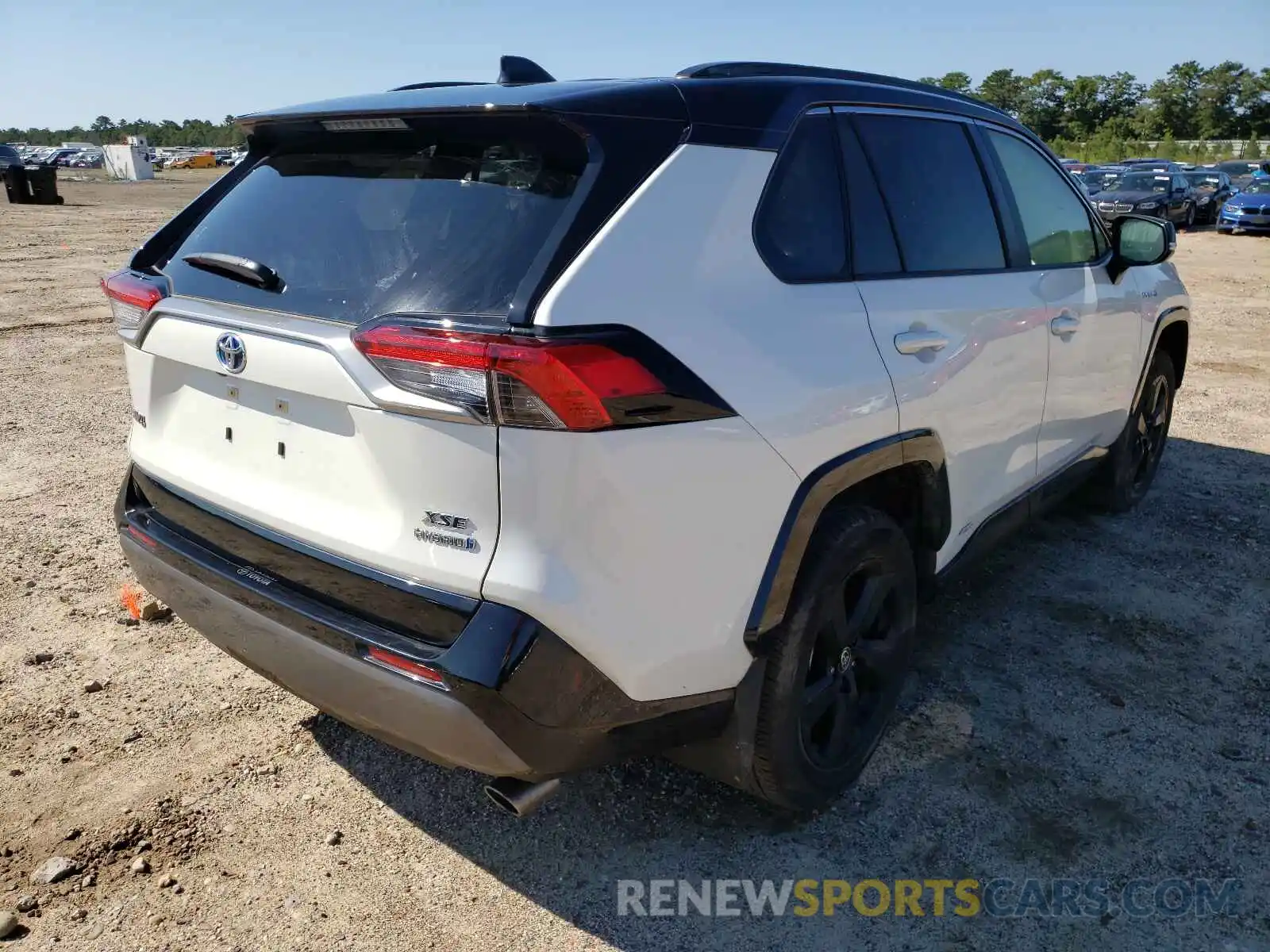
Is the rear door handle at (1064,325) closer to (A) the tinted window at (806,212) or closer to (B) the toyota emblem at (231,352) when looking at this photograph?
(A) the tinted window at (806,212)

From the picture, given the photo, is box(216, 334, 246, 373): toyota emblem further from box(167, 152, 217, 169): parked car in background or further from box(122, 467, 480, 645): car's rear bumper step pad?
box(167, 152, 217, 169): parked car in background

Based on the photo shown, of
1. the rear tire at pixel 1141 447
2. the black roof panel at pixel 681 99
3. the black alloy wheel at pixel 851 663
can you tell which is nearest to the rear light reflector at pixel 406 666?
the black alloy wheel at pixel 851 663

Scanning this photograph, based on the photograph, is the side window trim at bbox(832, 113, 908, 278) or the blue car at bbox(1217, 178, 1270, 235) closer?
the side window trim at bbox(832, 113, 908, 278)

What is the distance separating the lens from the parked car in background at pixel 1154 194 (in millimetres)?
23250

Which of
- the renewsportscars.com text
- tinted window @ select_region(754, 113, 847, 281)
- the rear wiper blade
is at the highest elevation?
tinted window @ select_region(754, 113, 847, 281)

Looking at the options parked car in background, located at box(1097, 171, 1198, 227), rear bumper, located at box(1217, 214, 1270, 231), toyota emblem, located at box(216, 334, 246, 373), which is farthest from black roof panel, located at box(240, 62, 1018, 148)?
rear bumper, located at box(1217, 214, 1270, 231)

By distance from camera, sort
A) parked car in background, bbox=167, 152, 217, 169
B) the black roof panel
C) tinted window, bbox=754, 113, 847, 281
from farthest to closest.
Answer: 1. parked car in background, bbox=167, 152, 217, 169
2. tinted window, bbox=754, 113, 847, 281
3. the black roof panel

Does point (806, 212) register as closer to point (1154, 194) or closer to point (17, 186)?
point (1154, 194)

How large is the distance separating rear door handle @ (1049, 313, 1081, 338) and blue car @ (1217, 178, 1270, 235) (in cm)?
2417

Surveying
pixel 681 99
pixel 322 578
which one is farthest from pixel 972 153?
pixel 322 578

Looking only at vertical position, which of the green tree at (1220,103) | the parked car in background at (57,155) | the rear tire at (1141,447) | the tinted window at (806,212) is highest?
the green tree at (1220,103)

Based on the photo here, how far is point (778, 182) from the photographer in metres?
2.46

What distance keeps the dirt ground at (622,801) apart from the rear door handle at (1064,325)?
117 cm

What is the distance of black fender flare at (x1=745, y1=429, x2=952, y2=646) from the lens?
230 centimetres
